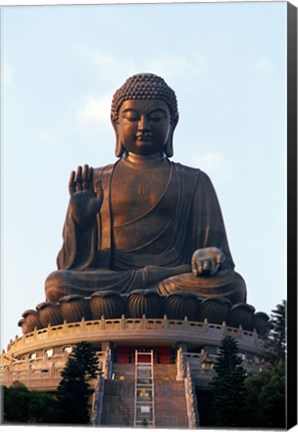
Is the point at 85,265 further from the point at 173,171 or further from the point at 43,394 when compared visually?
the point at 43,394

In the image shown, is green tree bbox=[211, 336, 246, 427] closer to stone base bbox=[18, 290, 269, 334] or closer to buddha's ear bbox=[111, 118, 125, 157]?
stone base bbox=[18, 290, 269, 334]

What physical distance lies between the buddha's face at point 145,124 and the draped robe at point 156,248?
63 centimetres

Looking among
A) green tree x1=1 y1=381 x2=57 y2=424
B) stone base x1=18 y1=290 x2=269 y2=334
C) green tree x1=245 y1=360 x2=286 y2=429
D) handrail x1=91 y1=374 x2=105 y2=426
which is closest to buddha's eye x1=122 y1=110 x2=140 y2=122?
stone base x1=18 y1=290 x2=269 y2=334

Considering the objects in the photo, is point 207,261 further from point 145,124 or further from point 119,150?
point 119,150

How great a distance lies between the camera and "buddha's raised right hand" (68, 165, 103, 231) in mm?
26172

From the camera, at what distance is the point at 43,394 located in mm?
21453

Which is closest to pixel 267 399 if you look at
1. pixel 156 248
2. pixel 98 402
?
pixel 98 402

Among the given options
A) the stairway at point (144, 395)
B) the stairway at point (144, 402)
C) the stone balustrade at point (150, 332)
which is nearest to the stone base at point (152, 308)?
the stone balustrade at point (150, 332)

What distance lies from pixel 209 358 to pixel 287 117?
18.0ft

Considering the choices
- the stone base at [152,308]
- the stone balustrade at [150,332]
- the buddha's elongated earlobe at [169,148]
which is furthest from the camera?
the buddha's elongated earlobe at [169,148]

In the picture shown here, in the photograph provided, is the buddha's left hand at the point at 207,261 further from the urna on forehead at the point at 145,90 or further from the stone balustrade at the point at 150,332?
the urna on forehead at the point at 145,90

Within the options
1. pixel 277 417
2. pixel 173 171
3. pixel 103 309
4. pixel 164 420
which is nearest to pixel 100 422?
pixel 164 420

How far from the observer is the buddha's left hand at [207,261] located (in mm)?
25797

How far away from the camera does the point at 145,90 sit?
27531 mm
